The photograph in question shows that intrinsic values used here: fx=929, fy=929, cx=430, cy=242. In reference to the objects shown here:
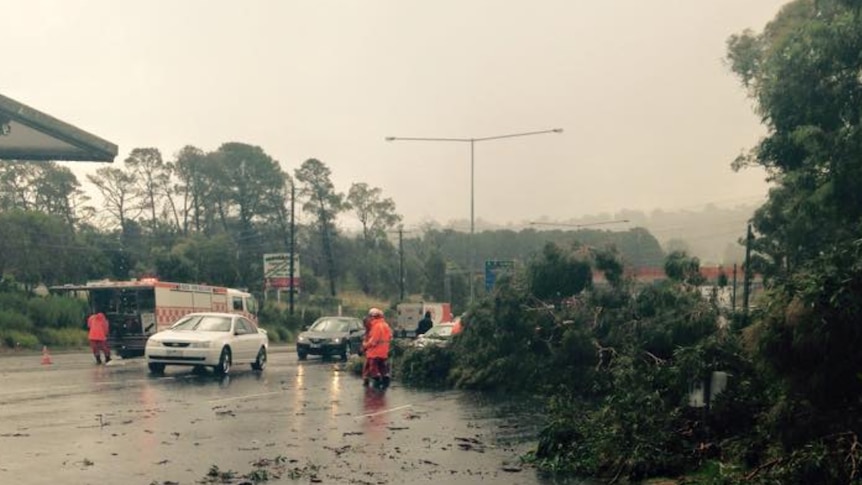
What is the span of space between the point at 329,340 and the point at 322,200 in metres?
54.7

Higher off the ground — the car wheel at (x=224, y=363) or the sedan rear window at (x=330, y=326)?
the sedan rear window at (x=330, y=326)

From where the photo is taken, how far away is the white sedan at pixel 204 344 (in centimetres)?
2202

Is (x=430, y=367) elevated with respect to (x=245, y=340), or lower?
lower

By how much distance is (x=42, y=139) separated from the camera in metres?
35.7

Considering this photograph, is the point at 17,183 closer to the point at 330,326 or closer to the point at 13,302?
the point at 13,302

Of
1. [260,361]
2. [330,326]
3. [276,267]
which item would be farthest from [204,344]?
[276,267]

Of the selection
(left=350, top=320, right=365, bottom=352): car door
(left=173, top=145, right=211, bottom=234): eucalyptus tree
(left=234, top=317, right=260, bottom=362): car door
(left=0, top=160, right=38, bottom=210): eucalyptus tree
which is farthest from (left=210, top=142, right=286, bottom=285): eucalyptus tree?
(left=234, top=317, right=260, bottom=362): car door

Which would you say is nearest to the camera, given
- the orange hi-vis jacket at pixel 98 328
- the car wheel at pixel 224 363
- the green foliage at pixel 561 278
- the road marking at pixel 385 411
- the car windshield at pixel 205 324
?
the road marking at pixel 385 411

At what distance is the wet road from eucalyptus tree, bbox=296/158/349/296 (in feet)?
210

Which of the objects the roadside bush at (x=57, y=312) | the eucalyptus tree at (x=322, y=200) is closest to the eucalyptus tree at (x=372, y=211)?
the eucalyptus tree at (x=322, y=200)

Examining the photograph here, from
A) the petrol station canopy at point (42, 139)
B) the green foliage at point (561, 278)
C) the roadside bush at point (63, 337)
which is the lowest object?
the roadside bush at point (63, 337)

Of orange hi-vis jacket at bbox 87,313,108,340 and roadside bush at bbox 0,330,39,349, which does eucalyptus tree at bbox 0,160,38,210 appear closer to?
roadside bush at bbox 0,330,39,349

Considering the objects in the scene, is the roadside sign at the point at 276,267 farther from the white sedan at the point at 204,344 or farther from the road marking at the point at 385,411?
the road marking at the point at 385,411

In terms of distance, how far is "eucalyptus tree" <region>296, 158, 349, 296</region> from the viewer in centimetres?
8506
